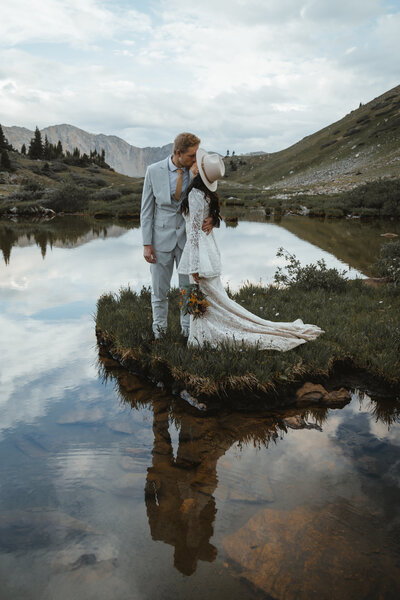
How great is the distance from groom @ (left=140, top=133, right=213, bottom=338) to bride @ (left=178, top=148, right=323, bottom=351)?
18cm

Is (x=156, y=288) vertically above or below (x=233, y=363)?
above

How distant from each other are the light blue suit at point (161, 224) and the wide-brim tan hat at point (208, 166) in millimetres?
552

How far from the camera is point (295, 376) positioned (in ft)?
17.4

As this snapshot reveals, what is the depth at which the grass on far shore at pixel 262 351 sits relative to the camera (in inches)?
195

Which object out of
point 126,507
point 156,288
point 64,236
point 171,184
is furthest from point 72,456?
point 64,236

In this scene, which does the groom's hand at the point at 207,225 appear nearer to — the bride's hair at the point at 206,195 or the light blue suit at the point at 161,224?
the bride's hair at the point at 206,195

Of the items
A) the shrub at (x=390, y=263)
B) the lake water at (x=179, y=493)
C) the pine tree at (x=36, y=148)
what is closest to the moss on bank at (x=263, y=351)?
the lake water at (x=179, y=493)

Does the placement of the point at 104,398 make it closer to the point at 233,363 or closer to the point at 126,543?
the point at 233,363

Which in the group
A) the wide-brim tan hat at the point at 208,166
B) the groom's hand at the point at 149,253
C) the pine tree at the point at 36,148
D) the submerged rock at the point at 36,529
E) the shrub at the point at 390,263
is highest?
the pine tree at the point at 36,148

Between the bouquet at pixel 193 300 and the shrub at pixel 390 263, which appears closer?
the bouquet at pixel 193 300

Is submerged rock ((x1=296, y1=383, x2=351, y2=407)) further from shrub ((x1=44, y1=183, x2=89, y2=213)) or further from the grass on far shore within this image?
shrub ((x1=44, y1=183, x2=89, y2=213))

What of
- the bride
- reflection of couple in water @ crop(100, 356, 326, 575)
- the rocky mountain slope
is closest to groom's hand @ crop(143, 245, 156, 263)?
the bride

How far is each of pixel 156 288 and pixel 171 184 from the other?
144cm

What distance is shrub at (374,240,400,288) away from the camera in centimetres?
1027
